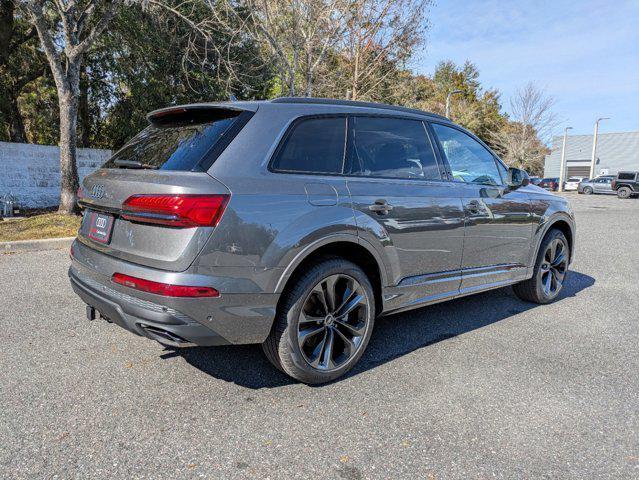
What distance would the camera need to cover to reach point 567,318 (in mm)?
4633

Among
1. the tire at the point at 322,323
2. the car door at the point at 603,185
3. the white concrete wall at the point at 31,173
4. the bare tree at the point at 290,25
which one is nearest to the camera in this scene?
the tire at the point at 322,323

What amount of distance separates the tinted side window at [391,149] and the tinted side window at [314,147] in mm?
123

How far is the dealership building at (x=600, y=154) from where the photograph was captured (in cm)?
5362

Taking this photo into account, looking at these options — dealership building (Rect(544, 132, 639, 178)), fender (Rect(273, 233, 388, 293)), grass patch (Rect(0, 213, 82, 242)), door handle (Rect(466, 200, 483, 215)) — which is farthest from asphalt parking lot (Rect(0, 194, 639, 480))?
dealership building (Rect(544, 132, 639, 178))

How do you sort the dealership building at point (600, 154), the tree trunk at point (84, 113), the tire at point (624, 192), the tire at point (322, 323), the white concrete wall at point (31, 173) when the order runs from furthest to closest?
the dealership building at point (600, 154) → the tire at point (624, 192) → the tree trunk at point (84, 113) → the white concrete wall at point (31, 173) → the tire at point (322, 323)

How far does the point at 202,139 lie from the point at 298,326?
4.26ft

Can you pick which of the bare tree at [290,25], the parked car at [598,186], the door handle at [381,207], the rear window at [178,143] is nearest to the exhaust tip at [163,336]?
the rear window at [178,143]

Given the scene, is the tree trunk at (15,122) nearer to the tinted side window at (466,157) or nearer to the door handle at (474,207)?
the tinted side window at (466,157)

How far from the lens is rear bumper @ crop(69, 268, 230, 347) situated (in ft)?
8.23

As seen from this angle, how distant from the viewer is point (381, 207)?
3.24 m

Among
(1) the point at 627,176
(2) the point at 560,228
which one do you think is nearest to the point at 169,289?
A: (2) the point at 560,228

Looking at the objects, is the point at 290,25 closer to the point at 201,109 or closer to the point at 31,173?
the point at 31,173

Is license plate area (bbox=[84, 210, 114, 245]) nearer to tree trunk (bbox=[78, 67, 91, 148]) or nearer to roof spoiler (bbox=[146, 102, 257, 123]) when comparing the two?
roof spoiler (bbox=[146, 102, 257, 123])

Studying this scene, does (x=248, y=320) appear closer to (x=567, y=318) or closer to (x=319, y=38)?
(x=567, y=318)
